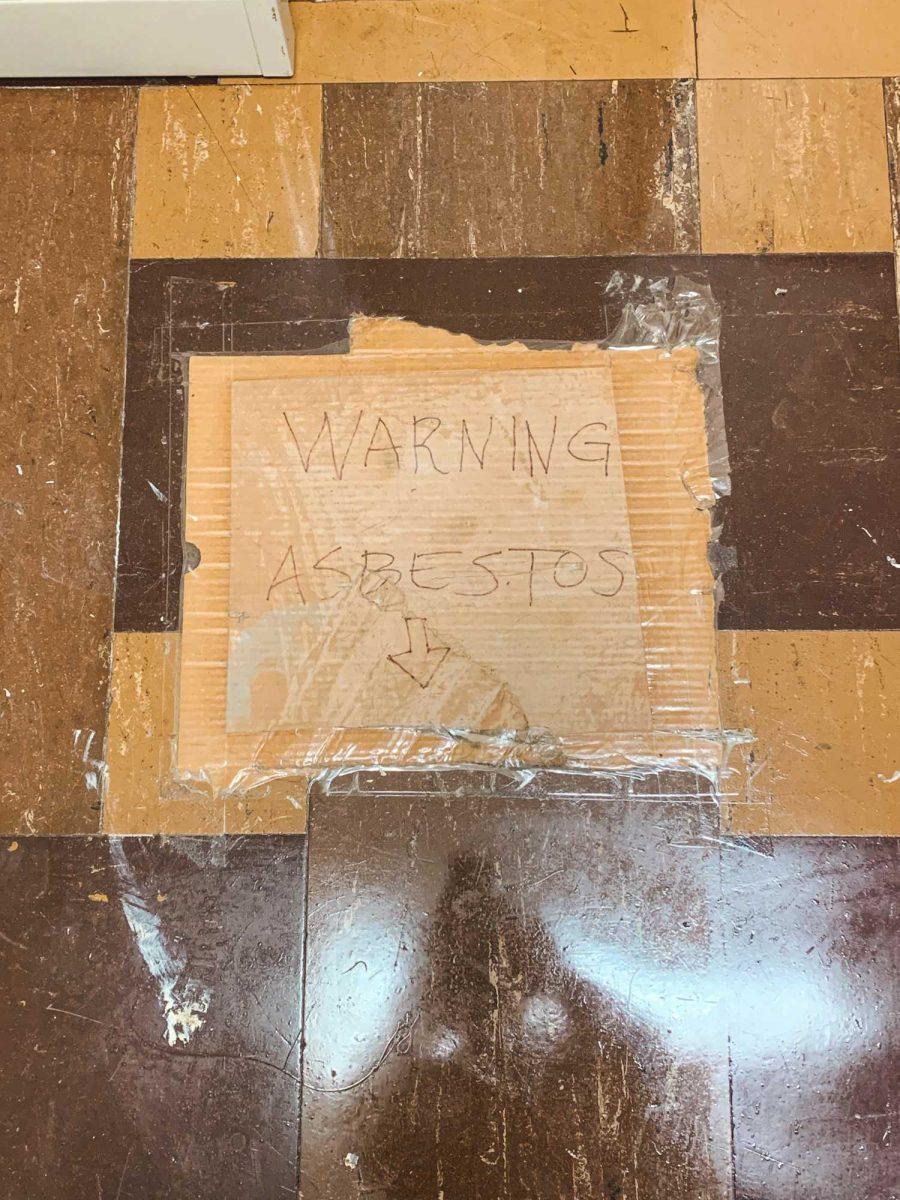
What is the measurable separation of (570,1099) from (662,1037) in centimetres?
17

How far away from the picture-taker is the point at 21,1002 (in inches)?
43.4

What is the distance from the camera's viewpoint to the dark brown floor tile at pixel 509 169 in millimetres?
1205

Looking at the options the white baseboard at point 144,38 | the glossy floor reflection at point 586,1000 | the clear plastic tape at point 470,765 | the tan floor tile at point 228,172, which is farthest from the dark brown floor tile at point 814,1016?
the white baseboard at point 144,38

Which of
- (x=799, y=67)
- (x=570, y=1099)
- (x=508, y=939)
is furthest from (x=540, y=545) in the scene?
(x=799, y=67)

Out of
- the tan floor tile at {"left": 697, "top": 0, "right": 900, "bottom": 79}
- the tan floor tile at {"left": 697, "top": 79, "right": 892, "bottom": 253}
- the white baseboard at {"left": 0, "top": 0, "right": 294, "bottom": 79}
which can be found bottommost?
the tan floor tile at {"left": 697, "top": 79, "right": 892, "bottom": 253}

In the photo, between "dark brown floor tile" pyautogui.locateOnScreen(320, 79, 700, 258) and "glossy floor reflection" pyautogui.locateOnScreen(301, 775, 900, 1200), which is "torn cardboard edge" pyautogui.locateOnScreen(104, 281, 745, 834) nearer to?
"glossy floor reflection" pyautogui.locateOnScreen(301, 775, 900, 1200)

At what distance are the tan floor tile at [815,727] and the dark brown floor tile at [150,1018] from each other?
74 centimetres

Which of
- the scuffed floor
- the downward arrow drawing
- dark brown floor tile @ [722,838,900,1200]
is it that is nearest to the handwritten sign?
the downward arrow drawing

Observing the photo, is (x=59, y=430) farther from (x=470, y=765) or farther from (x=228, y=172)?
(x=470, y=765)

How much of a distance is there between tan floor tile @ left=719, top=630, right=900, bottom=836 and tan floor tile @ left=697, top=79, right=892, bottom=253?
2.22 ft

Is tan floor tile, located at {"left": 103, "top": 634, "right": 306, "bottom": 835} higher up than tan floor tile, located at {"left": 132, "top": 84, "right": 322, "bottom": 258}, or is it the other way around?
tan floor tile, located at {"left": 132, "top": 84, "right": 322, "bottom": 258}

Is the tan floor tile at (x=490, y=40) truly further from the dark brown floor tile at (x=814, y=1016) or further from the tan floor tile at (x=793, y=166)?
the dark brown floor tile at (x=814, y=1016)

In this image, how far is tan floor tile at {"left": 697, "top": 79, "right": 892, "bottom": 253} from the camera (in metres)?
1.20

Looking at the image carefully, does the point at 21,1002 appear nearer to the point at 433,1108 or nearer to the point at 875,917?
the point at 433,1108
